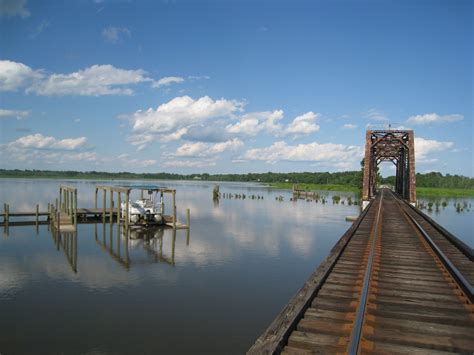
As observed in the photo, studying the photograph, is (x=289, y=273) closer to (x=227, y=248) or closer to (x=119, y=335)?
(x=227, y=248)

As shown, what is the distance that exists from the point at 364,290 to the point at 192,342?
5078 millimetres

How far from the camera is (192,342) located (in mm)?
10227

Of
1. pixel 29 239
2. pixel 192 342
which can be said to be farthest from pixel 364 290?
pixel 29 239

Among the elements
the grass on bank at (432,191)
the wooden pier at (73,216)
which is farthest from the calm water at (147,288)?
the grass on bank at (432,191)

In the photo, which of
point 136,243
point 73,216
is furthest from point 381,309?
point 73,216

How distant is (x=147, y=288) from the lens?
49.5ft

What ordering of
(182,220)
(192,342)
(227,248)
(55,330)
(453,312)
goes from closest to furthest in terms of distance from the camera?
(453,312)
(192,342)
(55,330)
(227,248)
(182,220)

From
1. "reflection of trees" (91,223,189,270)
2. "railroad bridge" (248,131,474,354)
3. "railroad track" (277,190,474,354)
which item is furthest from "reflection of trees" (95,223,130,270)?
"railroad track" (277,190,474,354)

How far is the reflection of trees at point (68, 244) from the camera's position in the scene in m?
20.0

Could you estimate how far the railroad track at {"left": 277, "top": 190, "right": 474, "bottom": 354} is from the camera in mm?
5348

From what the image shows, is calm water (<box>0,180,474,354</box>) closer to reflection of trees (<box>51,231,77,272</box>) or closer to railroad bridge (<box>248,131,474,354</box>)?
reflection of trees (<box>51,231,77,272</box>)

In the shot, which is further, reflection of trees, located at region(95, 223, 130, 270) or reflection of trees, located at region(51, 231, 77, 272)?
reflection of trees, located at region(95, 223, 130, 270)

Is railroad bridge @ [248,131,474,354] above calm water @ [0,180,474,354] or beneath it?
above

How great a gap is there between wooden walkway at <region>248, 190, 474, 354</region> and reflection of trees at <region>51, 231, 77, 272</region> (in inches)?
537
